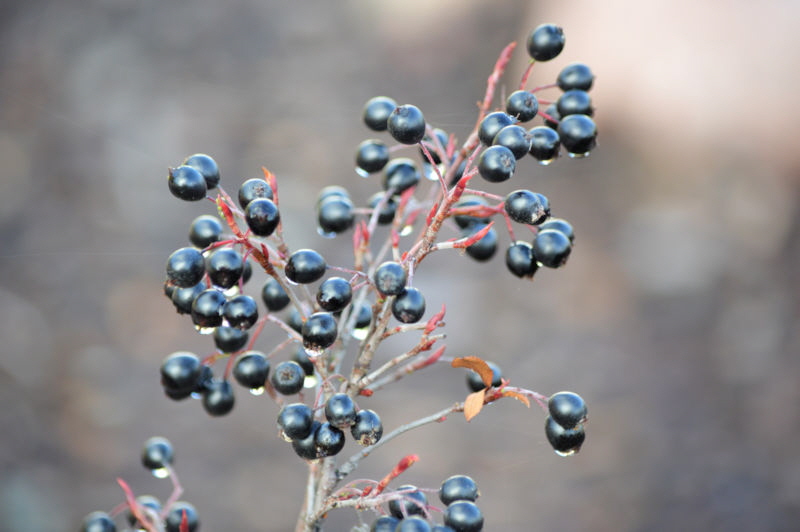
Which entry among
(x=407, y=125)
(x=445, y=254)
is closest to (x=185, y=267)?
(x=407, y=125)

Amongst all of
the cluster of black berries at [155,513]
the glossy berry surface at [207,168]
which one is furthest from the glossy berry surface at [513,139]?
the cluster of black berries at [155,513]

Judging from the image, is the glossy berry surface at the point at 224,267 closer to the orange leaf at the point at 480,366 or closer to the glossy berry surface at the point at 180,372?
the glossy berry surface at the point at 180,372

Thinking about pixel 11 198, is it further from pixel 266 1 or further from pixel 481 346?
pixel 481 346

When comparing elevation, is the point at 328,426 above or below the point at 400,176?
below

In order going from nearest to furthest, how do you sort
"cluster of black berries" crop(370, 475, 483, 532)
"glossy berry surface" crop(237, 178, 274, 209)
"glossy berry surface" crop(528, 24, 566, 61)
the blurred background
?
"cluster of black berries" crop(370, 475, 483, 532) → "glossy berry surface" crop(237, 178, 274, 209) → "glossy berry surface" crop(528, 24, 566, 61) → the blurred background

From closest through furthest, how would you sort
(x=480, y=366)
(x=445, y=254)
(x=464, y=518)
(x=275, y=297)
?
(x=464, y=518) < (x=480, y=366) < (x=275, y=297) < (x=445, y=254)

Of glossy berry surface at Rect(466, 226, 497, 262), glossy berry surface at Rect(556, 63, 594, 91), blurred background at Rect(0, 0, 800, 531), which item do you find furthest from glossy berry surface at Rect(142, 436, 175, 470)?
blurred background at Rect(0, 0, 800, 531)

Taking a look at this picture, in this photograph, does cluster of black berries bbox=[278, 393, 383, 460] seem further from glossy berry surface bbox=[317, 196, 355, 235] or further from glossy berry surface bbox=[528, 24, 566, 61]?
glossy berry surface bbox=[528, 24, 566, 61]

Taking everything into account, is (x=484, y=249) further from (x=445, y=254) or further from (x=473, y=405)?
(x=445, y=254)
